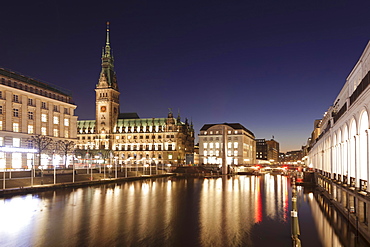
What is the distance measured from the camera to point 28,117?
3760 inches

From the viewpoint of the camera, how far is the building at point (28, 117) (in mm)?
86125

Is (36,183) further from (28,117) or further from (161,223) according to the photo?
(161,223)

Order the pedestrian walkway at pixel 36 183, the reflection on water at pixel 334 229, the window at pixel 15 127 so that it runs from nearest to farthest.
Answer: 1. the reflection on water at pixel 334 229
2. the pedestrian walkway at pixel 36 183
3. the window at pixel 15 127

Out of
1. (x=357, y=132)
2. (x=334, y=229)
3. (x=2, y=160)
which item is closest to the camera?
(x=357, y=132)

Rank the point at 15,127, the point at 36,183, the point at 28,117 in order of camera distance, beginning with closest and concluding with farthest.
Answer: the point at 36,183 < the point at 15,127 < the point at 28,117

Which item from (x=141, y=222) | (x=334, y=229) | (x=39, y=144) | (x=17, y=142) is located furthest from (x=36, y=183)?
(x=334, y=229)

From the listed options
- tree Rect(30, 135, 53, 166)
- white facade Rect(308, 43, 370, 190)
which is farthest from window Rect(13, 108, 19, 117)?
white facade Rect(308, 43, 370, 190)

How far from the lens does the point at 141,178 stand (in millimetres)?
104875

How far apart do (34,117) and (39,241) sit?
80310 mm

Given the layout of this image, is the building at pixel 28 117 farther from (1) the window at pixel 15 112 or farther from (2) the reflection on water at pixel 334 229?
(2) the reflection on water at pixel 334 229

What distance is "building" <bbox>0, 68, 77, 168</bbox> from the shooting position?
283ft

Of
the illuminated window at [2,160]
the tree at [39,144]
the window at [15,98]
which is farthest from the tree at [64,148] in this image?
the illuminated window at [2,160]

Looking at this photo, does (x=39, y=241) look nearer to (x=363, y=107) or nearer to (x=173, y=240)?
(x=173, y=240)

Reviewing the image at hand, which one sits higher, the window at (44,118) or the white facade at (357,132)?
the window at (44,118)
